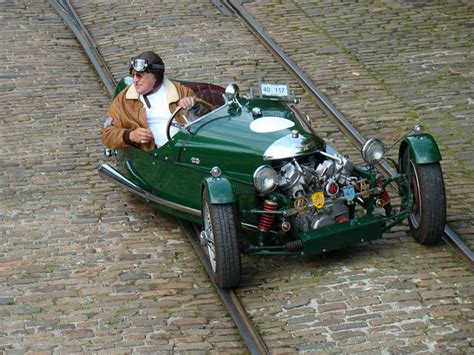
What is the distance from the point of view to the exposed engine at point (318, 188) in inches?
355

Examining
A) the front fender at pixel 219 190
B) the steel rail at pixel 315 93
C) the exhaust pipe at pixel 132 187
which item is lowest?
the steel rail at pixel 315 93

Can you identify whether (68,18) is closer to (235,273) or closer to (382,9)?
(382,9)

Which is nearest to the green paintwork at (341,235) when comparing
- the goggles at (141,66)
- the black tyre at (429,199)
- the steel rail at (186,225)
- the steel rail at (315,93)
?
the black tyre at (429,199)

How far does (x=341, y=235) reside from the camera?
29.3 ft

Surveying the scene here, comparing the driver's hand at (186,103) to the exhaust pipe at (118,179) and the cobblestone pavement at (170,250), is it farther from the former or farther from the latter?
the cobblestone pavement at (170,250)

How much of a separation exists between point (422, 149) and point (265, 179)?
1334 mm

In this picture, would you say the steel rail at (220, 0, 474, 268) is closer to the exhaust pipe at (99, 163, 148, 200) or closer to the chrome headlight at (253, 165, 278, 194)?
the chrome headlight at (253, 165, 278, 194)

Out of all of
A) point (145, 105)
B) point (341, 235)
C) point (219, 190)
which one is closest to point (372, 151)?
point (341, 235)

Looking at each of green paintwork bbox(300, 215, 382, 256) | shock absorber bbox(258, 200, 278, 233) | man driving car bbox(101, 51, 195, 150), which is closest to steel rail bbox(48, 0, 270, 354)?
man driving car bbox(101, 51, 195, 150)

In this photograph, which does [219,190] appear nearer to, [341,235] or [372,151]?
[341,235]

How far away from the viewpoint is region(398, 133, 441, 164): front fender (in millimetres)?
9281

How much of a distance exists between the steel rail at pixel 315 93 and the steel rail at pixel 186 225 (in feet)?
6.23

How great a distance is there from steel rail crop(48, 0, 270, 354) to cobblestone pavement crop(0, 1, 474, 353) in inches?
3.3

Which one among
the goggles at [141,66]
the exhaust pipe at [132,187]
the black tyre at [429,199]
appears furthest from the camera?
the goggles at [141,66]
